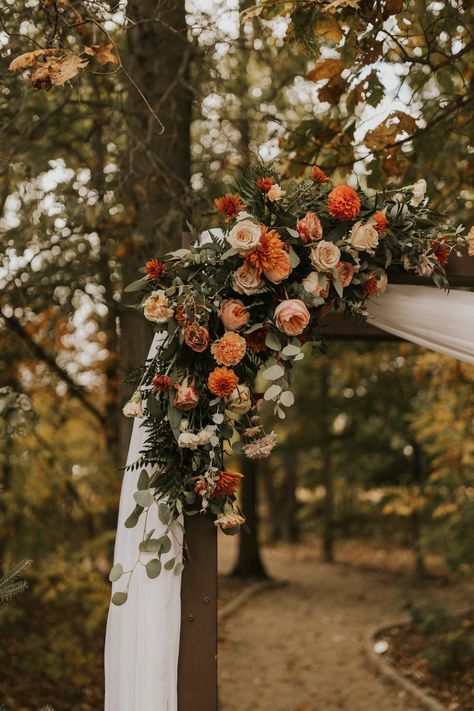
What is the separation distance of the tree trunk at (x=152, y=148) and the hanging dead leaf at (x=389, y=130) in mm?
1098

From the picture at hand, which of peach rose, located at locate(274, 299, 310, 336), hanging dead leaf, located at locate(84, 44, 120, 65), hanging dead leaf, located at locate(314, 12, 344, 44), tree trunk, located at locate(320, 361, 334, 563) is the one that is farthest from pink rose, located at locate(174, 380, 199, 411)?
tree trunk, located at locate(320, 361, 334, 563)

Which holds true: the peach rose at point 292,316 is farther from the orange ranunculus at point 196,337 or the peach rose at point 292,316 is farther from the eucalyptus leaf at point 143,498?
the eucalyptus leaf at point 143,498

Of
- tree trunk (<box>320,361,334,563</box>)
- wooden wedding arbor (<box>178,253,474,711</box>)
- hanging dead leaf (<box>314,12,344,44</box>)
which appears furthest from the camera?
tree trunk (<box>320,361,334,563</box>)

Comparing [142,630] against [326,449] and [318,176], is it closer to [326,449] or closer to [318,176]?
[318,176]

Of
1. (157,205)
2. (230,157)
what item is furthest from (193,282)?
(230,157)

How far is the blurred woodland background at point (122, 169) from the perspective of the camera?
372 centimetres

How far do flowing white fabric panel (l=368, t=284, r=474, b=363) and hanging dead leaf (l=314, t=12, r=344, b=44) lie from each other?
1169 mm

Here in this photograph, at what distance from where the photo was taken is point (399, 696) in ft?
20.0

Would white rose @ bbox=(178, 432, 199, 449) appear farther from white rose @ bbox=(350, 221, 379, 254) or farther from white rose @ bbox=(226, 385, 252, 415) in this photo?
white rose @ bbox=(350, 221, 379, 254)

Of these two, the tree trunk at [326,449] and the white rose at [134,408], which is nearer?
the white rose at [134,408]

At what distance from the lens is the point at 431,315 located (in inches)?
115

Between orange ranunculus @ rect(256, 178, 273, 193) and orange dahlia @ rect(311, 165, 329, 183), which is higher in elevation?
orange dahlia @ rect(311, 165, 329, 183)

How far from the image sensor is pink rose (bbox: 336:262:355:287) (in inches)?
104

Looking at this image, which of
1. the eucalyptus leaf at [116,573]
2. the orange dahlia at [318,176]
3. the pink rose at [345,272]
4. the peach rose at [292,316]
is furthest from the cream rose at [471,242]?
the eucalyptus leaf at [116,573]
